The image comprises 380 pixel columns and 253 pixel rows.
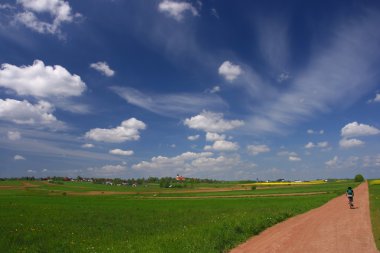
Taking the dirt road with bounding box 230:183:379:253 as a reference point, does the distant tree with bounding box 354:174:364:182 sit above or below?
above

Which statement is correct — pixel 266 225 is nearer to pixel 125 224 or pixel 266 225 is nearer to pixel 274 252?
pixel 274 252

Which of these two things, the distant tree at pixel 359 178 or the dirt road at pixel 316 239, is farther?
the distant tree at pixel 359 178

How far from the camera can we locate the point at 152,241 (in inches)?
666

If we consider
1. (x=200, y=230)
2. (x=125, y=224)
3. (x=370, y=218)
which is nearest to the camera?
(x=200, y=230)

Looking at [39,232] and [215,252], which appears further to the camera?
[39,232]

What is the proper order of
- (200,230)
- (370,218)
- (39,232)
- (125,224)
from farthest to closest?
1. (125,224)
2. (370,218)
3. (39,232)
4. (200,230)

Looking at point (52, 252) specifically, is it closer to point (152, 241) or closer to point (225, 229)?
point (152, 241)

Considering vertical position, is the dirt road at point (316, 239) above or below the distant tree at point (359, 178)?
below

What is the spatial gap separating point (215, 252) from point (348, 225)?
11453 mm

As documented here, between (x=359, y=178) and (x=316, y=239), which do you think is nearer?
(x=316, y=239)

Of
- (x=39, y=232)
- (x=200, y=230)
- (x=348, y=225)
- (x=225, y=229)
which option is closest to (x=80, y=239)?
(x=39, y=232)

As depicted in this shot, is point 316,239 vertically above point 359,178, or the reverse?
point 359,178

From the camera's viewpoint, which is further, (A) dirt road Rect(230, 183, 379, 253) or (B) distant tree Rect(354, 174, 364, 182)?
(B) distant tree Rect(354, 174, 364, 182)

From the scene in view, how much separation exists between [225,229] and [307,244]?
4.79 metres
